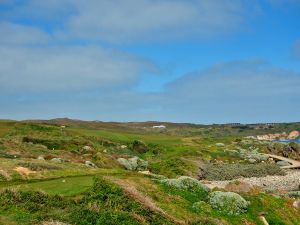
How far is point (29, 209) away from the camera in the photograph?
21734 mm

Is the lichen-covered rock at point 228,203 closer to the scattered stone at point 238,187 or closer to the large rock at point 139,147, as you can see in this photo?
the scattered stone at point 238,187

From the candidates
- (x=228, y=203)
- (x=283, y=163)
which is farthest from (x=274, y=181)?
(x=228, y=203)

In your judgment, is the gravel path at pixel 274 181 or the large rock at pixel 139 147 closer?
the gravel path at pixel 274 181

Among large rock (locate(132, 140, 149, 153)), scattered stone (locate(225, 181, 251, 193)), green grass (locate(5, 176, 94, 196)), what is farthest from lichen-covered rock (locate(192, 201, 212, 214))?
large rock (locate(132, 140, 149, 153))

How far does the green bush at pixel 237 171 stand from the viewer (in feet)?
215

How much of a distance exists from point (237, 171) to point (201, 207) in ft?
149

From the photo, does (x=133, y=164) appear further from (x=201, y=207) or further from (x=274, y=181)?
(x=201, y=207)

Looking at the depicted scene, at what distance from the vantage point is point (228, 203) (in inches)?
1067

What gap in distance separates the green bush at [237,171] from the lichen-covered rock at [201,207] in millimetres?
38116

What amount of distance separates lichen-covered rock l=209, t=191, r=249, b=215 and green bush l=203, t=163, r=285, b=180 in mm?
36688

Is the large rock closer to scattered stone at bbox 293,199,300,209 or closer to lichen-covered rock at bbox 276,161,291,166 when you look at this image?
lichen-covered rock at bbox 276,161,291,166

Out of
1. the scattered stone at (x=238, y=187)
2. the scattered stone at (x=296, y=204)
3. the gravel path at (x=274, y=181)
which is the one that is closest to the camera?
the scattered stone at (x=296, y=204)

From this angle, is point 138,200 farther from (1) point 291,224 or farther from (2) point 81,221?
(1) point 291,224

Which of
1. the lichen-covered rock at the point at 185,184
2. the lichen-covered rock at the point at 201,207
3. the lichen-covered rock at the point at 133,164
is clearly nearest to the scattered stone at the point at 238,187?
the lichen-covered rock at the point at 185,184
